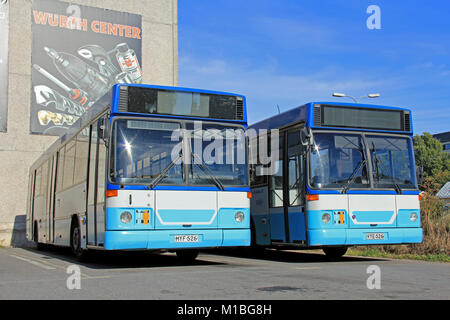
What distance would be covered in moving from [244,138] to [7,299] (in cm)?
612

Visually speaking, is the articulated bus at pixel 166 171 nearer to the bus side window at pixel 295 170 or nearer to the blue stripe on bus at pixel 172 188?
the blue stripe on bus at pixel 172 188

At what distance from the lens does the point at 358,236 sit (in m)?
12.4

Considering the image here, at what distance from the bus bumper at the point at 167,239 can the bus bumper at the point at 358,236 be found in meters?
1.66

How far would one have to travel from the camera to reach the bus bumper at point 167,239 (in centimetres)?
1028

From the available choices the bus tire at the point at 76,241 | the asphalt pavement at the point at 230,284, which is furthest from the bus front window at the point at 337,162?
the bus tire at the point at 76,241

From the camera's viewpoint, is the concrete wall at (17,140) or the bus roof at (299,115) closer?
the bus roof at (299,115)

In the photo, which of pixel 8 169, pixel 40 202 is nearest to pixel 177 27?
pixel 8 169

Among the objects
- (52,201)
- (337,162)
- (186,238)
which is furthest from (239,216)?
(52,201)

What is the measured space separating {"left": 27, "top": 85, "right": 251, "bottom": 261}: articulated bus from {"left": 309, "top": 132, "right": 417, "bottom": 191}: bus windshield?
5.79ft

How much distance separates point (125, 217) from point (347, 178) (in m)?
4.90

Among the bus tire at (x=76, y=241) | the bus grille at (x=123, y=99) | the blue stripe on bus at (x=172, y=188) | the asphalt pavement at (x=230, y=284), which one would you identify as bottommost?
the asphalt pavement at (x=230, y=284)

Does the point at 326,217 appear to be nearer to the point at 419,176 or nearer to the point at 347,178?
the point at 347,178
